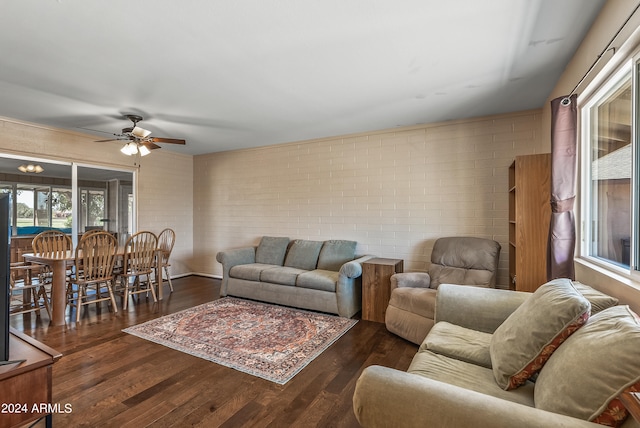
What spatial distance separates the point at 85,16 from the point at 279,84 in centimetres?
143

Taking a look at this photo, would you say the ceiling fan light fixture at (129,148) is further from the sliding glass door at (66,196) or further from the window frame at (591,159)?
the window frame at (591,159)

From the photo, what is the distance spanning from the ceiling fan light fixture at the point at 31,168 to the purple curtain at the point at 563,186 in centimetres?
598

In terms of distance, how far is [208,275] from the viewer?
19.3 feet

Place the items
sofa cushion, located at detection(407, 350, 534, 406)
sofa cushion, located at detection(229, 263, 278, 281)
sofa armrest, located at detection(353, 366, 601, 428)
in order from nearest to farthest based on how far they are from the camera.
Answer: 1. sofa armrest, located at detection(353, 366, 601, 428)
2. sofa cushion, located at detection(407, 350, 534, 406)
3. sofa cushion, located at detection(229, 263, 278, 281)

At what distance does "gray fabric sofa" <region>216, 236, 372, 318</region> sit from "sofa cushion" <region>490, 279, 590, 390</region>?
215cm

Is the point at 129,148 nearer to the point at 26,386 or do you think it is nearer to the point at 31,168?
the point at 31,168

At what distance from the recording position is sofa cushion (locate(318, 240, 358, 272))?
13.8 feet

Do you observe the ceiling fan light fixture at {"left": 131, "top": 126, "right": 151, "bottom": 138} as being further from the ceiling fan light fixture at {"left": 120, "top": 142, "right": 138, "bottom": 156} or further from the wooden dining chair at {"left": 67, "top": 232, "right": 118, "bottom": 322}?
the wooden dining chair at {"left": 67, "top": 232, "right": 118, "bottom": 322}

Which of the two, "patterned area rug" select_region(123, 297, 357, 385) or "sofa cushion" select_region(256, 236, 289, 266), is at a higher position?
"sofa cushion" select_region(256, 236, 289, 266)

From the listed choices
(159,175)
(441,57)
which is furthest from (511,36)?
(159,175)

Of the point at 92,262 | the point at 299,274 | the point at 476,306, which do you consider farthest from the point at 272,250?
the point at 476,306

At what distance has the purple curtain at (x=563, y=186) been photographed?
2.05 metres

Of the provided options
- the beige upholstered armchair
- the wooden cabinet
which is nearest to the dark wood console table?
the beige upholstered armchair

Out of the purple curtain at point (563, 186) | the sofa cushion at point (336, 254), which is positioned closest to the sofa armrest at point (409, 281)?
the sofa cushion at point (336, 254)
